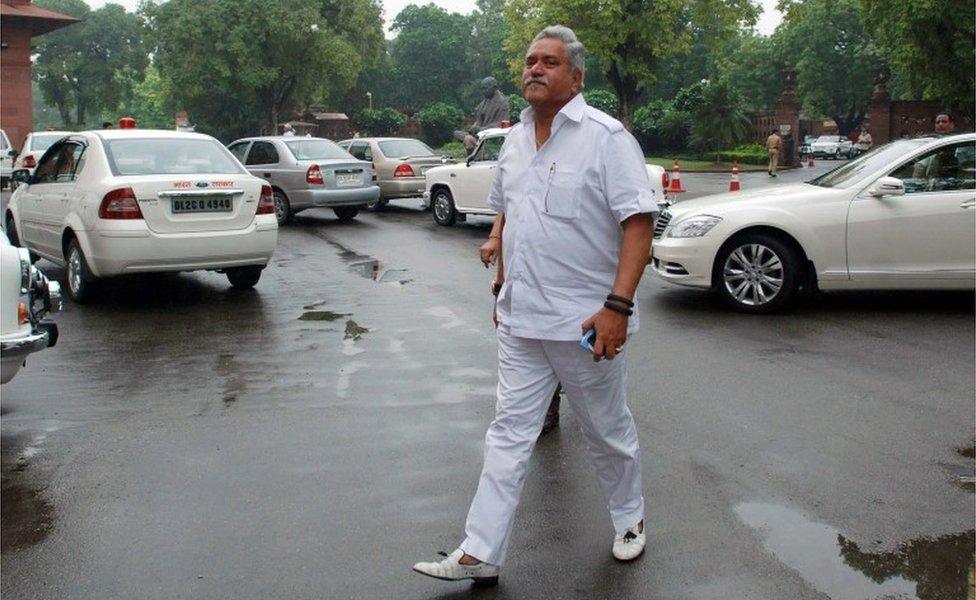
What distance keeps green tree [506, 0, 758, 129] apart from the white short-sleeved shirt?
3644 cm

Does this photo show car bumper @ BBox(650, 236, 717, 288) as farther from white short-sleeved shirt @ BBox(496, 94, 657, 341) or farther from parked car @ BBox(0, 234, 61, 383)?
white short-sleeved shirt @ BBox(496, 94, 657, 341)

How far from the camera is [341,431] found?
5852mm

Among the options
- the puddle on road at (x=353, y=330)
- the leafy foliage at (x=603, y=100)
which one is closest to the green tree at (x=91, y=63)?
the leafy foliage at (x=603, y=100)

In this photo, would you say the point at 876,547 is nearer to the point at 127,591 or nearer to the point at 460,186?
the point at 127,591

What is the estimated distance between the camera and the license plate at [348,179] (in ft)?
59.6

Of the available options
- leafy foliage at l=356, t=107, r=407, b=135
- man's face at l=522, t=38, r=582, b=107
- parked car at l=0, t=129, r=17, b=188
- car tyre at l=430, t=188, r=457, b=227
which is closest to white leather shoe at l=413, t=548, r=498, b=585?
man's face at l=522, t=38, r=582, b=107

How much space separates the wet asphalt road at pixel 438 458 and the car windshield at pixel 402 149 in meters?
11.7

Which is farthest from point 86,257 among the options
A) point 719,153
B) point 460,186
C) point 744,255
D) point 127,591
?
point 719,153

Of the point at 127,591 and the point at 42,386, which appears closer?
the point at 127,591

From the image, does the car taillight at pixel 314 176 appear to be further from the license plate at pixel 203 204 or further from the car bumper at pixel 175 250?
the license plate at pixel 203 204

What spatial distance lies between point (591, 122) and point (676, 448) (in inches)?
89.5

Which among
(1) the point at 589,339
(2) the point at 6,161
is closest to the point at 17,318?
(1) the point at 589,339

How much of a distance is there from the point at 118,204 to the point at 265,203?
1.39 m

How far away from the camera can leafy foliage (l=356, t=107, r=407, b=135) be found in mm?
58281
